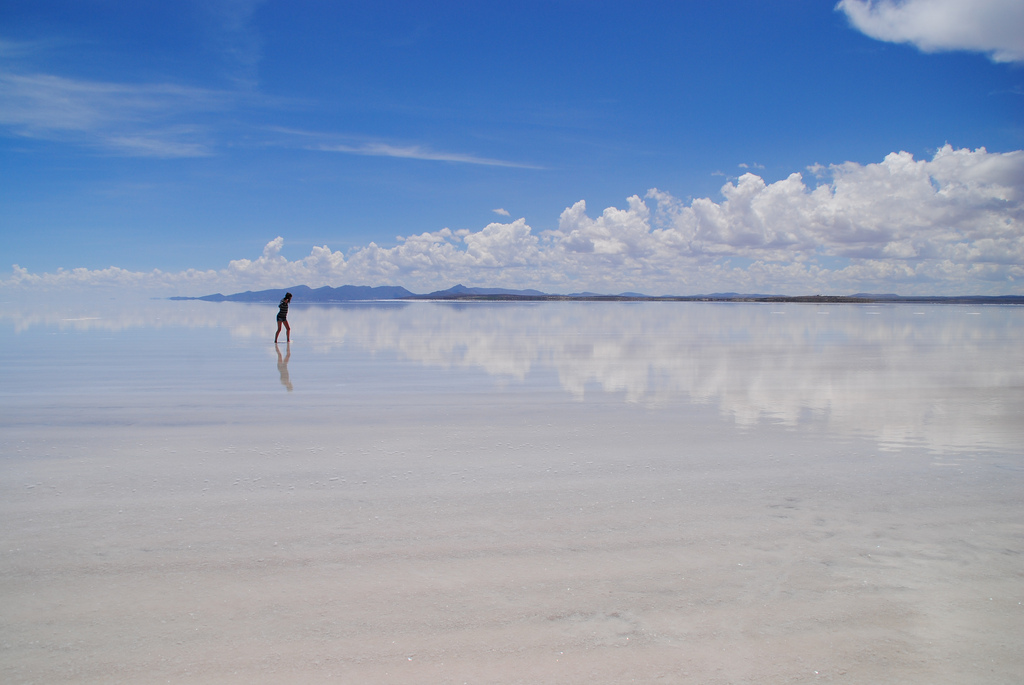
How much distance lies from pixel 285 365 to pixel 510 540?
1316 centimetres

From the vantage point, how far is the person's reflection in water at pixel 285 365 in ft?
43.6

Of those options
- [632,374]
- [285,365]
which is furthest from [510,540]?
[285,365]

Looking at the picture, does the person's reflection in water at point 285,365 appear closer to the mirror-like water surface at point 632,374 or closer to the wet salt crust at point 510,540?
the mirror-like water surface at point 632,374

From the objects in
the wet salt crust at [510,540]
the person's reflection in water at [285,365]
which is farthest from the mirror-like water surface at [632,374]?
the wet salt crust at [510,540]

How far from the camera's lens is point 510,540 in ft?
16.3

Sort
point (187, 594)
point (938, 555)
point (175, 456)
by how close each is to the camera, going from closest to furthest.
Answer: point (187, 594) → point (938, 555) → point (175, 456)

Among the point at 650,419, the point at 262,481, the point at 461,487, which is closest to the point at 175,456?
the point at 262,481

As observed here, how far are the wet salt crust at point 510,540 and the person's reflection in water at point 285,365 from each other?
6.81ft

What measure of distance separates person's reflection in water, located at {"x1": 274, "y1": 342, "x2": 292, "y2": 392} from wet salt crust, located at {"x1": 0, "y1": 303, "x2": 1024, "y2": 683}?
2.08m

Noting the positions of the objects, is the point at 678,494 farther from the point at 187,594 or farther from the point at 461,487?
the point at 187,594

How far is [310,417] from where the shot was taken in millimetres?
9750

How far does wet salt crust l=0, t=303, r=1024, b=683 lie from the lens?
355cm

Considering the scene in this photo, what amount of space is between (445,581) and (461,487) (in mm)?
2009

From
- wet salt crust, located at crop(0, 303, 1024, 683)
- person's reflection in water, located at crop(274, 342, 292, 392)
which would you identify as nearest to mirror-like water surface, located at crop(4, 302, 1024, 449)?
person's reflection in water, located at crop(274, 342, 292, 392)
